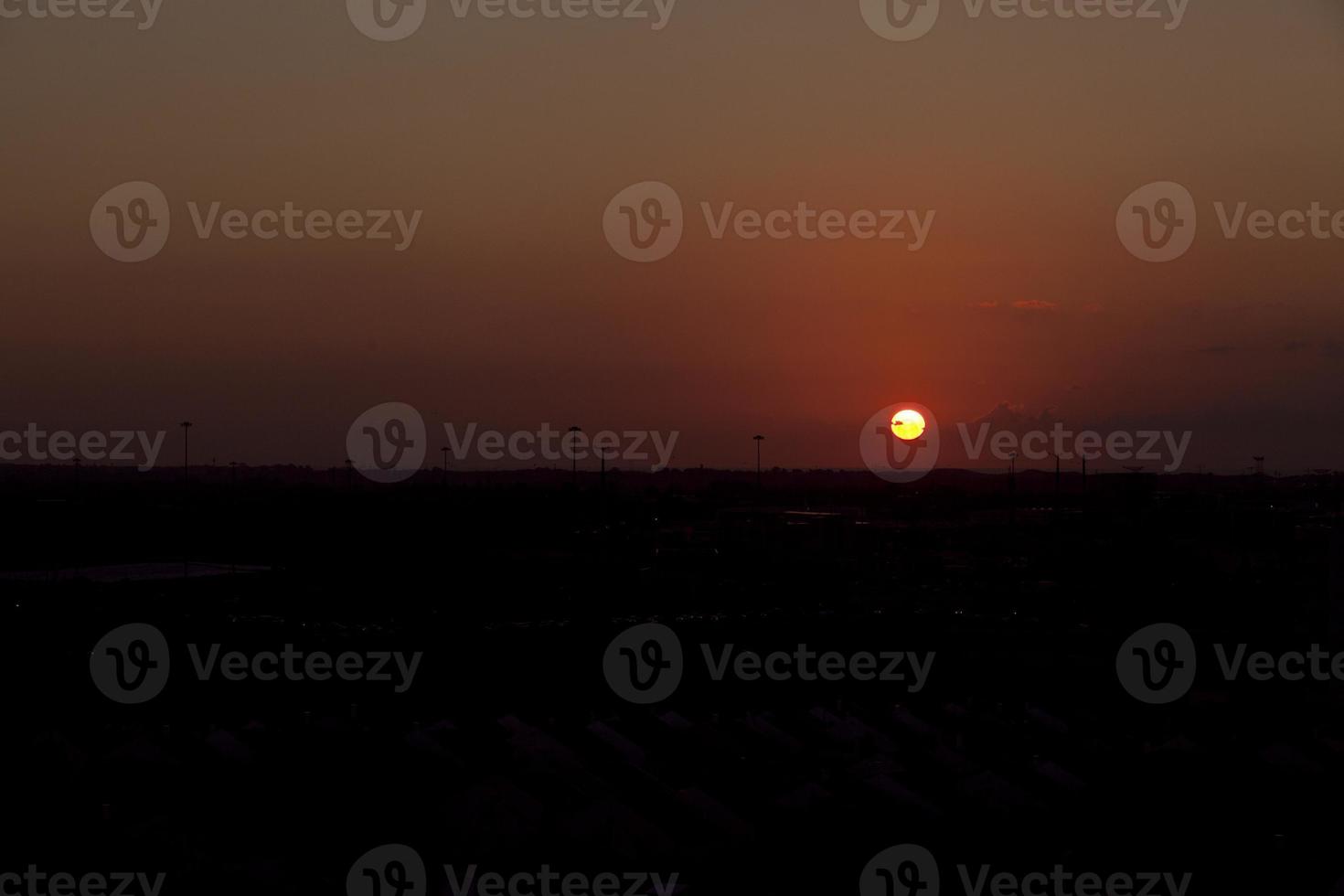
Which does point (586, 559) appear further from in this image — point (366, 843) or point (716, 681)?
point (366, 843)

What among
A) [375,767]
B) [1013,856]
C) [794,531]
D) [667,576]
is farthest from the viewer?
[794,531]

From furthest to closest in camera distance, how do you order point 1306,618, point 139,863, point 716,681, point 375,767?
1. point 1306,618
2. point 716,681
3. point 375,767
4. point 139,863

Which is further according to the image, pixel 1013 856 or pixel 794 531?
pixel 794 531

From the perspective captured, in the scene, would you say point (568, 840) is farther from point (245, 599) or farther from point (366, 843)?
point (245, 599)

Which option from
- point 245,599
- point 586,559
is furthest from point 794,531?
point 245,599

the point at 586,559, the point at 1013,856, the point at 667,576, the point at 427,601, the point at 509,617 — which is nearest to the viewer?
the point at 1013,856

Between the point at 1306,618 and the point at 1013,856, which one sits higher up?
the point at 1306,618

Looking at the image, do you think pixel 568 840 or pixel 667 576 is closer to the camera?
pixel 568 840

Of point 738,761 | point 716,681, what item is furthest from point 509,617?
point 738,761

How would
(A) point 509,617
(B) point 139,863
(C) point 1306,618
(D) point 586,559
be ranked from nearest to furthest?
(B) point 139,863 → (C) point 1306,618 → (A) point 509,617 → (D) point 586,559
